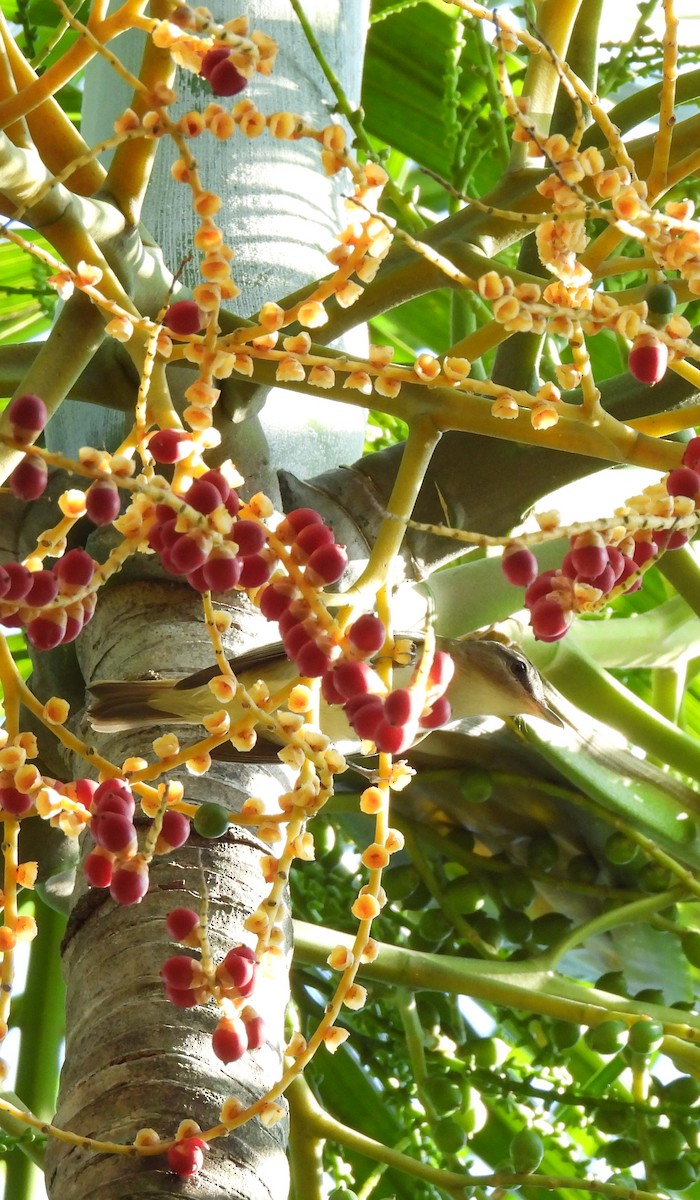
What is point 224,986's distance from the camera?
541 millimetres

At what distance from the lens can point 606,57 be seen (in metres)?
1.37

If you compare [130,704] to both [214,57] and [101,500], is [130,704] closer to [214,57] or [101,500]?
[101,500]

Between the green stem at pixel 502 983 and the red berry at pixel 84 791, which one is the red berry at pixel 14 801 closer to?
the red berry at pixel 84 791

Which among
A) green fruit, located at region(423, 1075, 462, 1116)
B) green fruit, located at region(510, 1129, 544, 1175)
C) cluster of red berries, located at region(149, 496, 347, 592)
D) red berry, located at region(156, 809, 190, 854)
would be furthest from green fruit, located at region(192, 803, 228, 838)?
green fruit, located at region(423, 1075, 462, 1116)

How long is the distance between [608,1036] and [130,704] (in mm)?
411

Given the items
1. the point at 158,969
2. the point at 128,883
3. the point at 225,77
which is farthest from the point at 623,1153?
the point at 225,77

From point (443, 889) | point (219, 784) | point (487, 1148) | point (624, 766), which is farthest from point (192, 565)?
point (487, 1148)

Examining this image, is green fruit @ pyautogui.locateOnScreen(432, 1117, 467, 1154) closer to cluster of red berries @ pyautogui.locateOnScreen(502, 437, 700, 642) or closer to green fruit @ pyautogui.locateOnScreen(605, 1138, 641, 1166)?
green fruit @ pyautogui.locateOnScreen(605, 1138, 641, 1166)

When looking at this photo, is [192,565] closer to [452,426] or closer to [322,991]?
[452,426]

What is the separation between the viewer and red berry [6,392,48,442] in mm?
538

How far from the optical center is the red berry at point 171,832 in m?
0.58

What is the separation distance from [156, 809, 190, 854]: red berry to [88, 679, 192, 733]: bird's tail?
0.13 m

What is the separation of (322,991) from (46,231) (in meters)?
0.80

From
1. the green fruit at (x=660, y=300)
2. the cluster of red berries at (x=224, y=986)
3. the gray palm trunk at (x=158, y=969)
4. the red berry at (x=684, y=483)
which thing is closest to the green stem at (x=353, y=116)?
the gray palm trunk at (x=158, y=969)
